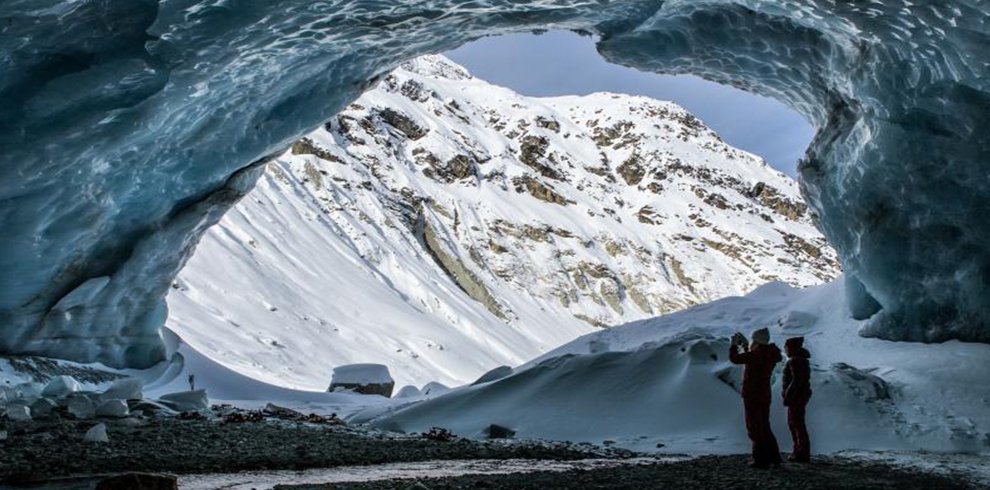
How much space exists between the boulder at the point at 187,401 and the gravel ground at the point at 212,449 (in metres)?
1.96

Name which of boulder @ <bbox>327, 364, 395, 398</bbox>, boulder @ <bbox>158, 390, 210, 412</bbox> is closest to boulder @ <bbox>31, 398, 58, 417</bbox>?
boulder @ <bbox>158, 390, 210, 412</bbox>

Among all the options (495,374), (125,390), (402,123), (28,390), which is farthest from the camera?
(402,123)

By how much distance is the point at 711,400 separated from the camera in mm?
10320

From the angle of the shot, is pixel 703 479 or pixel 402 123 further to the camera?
pixel 402 123

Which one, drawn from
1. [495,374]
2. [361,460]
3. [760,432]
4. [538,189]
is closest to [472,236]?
[538,189]

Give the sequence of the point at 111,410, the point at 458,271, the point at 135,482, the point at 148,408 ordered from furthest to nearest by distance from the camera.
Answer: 1. the point at 458,271
2. the point at 148,408
3. the point at 111,410
4. the point at 135,482

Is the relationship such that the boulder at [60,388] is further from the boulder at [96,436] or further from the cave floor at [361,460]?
the boulder at [96,436]

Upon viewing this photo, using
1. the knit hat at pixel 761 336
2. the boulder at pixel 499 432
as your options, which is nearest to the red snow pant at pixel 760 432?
the knit hat at pixel 761 336

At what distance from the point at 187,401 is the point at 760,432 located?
927 cm

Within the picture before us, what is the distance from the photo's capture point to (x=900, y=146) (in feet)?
34.8

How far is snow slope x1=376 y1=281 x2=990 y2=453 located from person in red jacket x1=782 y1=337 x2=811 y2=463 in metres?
1.92

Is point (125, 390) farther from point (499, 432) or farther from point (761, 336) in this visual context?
point (761, 336)

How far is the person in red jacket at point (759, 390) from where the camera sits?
6.63 meters

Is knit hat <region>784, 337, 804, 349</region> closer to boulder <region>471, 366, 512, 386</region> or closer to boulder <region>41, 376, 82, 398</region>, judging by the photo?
boulder <region>471, 366, 512, 386</region>
